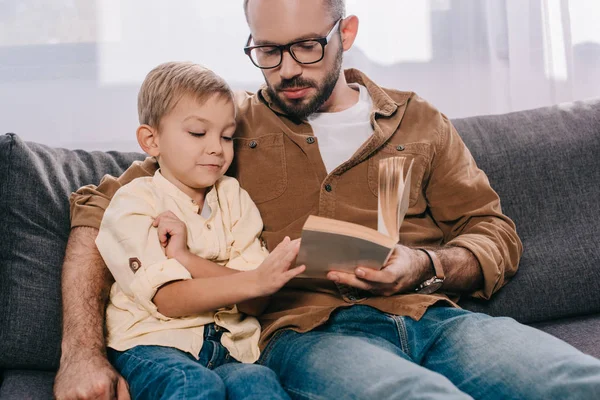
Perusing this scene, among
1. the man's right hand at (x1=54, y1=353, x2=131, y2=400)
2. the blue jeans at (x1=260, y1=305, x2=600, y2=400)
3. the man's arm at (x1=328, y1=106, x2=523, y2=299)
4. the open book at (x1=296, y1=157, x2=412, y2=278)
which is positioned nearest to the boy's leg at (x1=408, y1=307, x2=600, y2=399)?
the blue jeans at (x1=260, y1=305, x2=600, y2=400)

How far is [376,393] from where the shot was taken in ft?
4.21

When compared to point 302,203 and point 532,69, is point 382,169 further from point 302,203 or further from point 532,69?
point 532,69

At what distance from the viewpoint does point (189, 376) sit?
138cm

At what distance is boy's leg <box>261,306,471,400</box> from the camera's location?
129 centimetres

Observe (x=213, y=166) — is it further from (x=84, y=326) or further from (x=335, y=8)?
(x=335, y=8)

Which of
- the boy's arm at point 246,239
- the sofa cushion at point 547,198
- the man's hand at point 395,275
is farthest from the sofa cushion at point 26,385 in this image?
the sofa cushion at point 547,198

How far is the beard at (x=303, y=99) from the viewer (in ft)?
5.98

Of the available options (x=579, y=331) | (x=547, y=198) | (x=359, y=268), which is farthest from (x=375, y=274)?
(x=547, y=198)

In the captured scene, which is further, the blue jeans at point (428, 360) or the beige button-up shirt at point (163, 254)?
the beige button-up shirt at point (163, 254)

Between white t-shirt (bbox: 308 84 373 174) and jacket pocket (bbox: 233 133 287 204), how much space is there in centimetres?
11

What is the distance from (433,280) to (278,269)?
0.44m

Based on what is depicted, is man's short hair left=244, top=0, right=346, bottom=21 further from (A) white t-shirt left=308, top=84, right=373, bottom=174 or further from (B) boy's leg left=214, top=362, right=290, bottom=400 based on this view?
(B) boy's leg left=214, top=362, right=290, bottom=400

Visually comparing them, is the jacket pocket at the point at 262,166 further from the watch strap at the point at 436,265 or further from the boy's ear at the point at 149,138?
the watch strap at the point at 436,265

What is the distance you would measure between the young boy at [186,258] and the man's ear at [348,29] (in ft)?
1.57
